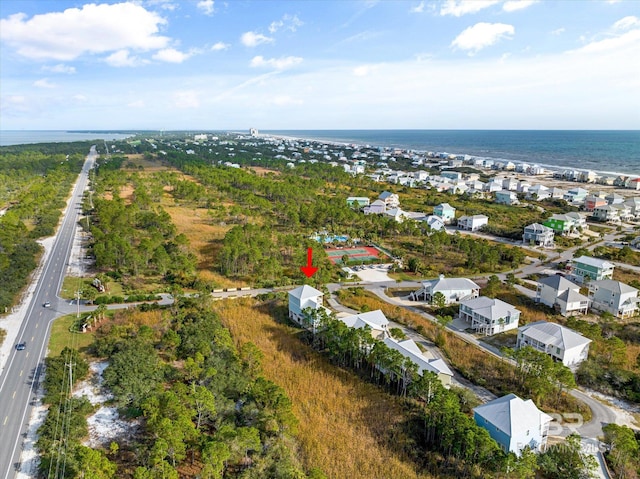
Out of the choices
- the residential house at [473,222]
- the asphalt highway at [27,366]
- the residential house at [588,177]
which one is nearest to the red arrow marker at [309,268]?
the asphalt highway at [27,366]

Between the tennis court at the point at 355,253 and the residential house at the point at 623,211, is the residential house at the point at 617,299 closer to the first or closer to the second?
the tennis court at the point at 355,253

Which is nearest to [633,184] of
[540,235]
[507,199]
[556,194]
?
[556,194]

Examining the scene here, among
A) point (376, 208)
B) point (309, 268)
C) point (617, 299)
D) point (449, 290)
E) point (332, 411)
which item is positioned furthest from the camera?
point (376, 208)

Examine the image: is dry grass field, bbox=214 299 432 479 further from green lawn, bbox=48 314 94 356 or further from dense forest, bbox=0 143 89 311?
dense forest, bbox=0 143 89 311

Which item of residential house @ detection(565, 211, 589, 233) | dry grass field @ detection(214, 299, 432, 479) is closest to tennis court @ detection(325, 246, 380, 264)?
dry grass field @ detection(214, 299, 432, 479)

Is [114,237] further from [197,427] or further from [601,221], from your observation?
[601,221]

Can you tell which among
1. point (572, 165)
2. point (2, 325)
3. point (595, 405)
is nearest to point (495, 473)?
point (595, 405)

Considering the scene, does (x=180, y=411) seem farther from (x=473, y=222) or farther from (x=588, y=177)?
(x=588, y=177)
